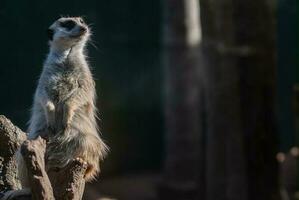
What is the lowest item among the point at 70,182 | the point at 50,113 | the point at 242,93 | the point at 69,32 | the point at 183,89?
the point at 183,89

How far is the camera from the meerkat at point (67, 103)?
2.94 m

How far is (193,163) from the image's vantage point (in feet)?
26.4

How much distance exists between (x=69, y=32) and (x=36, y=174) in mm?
730

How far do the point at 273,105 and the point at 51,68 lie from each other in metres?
3.04

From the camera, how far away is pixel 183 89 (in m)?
7.95

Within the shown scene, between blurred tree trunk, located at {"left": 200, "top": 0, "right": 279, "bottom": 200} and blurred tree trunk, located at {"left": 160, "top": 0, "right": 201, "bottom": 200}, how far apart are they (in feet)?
5.01

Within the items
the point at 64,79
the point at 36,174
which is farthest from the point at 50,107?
the point at 36,174

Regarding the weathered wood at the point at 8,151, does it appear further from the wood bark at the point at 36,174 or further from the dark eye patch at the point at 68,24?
the dark eye patch at the point at 68,24

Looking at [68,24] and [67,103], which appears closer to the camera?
[68,24]

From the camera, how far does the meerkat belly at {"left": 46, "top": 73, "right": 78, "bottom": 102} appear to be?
308 cm

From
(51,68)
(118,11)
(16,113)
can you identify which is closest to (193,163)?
(118,11)

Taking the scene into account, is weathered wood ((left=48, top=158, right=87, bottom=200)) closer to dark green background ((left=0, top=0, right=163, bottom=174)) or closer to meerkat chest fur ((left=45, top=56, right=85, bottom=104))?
meerkat chest fur ((left=45, top=56, right=85, bottom=104))

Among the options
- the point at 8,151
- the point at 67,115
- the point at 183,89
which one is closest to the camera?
the point at 8,151

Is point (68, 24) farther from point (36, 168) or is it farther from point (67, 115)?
point (36, 168)
